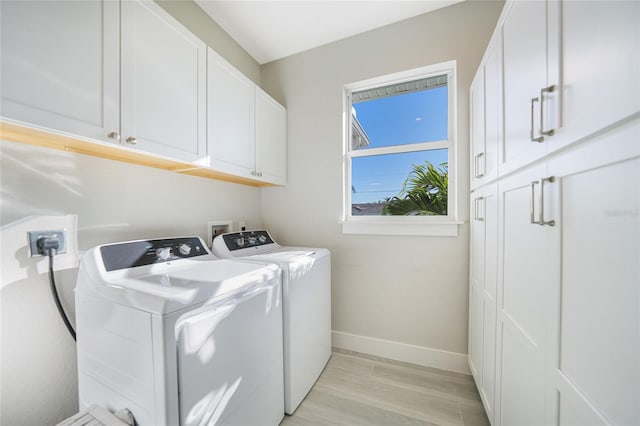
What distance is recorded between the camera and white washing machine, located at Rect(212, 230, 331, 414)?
53.5 inches

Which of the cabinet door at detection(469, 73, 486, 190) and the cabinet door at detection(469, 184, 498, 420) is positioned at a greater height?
the cabinet door at detection(469, 73, 486, 190)

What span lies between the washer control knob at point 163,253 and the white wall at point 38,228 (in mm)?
267

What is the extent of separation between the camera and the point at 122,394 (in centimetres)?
84

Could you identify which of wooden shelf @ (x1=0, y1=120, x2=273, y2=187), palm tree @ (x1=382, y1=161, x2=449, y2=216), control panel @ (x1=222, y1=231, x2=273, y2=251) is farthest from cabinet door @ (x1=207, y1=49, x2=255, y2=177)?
palm tree @ (x1=382, y1=161, x2=449, y2=216)

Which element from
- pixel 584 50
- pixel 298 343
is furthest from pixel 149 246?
pixel 584 50

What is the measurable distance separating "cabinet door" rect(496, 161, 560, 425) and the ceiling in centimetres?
165

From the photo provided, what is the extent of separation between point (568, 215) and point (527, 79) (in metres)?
0.54

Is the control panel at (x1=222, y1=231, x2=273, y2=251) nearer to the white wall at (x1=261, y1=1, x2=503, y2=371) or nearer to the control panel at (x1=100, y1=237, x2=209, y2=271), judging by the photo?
the control panel at (x1=100, y1=237, x2=209, y2=271)

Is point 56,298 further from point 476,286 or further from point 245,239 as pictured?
point 476,286

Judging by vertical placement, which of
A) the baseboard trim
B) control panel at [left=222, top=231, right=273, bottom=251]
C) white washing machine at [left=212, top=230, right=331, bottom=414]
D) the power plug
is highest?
the power plug

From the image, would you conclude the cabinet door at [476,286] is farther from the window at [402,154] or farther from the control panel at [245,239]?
the control panel at [245,239]

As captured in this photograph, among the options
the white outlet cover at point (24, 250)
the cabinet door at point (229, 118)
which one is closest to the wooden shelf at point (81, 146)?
the cabinet door at point (229, 118)

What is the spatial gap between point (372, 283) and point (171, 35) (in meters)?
2.14

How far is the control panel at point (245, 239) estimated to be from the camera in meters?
1.65
